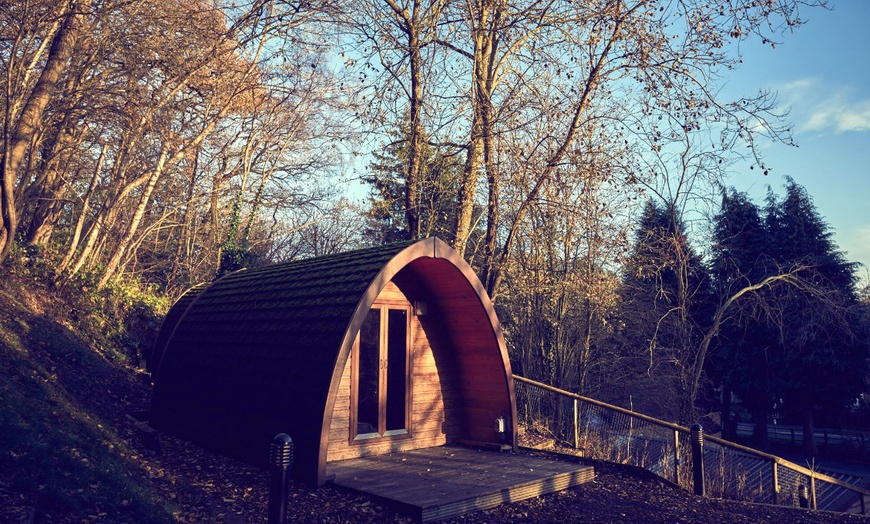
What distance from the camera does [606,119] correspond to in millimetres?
12273

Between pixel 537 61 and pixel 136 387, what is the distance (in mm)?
10119

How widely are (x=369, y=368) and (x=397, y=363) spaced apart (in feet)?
1.44

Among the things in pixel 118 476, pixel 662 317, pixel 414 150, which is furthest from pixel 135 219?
pixel 662 317

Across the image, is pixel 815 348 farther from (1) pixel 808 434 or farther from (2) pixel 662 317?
(2) pixel 662 317

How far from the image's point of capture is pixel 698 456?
24.9ft

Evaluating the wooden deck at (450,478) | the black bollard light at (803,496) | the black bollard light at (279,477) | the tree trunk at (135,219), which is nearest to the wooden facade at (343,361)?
the wooden deck at (450,478)

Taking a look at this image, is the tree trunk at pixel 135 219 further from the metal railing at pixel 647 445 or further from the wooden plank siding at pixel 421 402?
the metal railing at pixel 647 445

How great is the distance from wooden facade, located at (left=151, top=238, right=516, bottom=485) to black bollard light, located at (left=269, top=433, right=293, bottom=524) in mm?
1565

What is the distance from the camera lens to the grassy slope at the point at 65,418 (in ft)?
14.8

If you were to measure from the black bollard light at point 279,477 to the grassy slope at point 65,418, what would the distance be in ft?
3.24

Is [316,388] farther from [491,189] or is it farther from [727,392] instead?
[727,392]

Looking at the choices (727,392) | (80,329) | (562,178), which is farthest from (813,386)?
(80,329)

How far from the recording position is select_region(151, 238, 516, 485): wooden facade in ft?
21.5

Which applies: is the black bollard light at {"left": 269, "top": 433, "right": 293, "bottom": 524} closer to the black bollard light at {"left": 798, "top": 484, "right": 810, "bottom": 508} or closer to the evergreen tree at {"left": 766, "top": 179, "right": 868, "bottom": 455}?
the black bollard light at {"left": 798, "top": 484, "right": 810, "bottom": 508}
